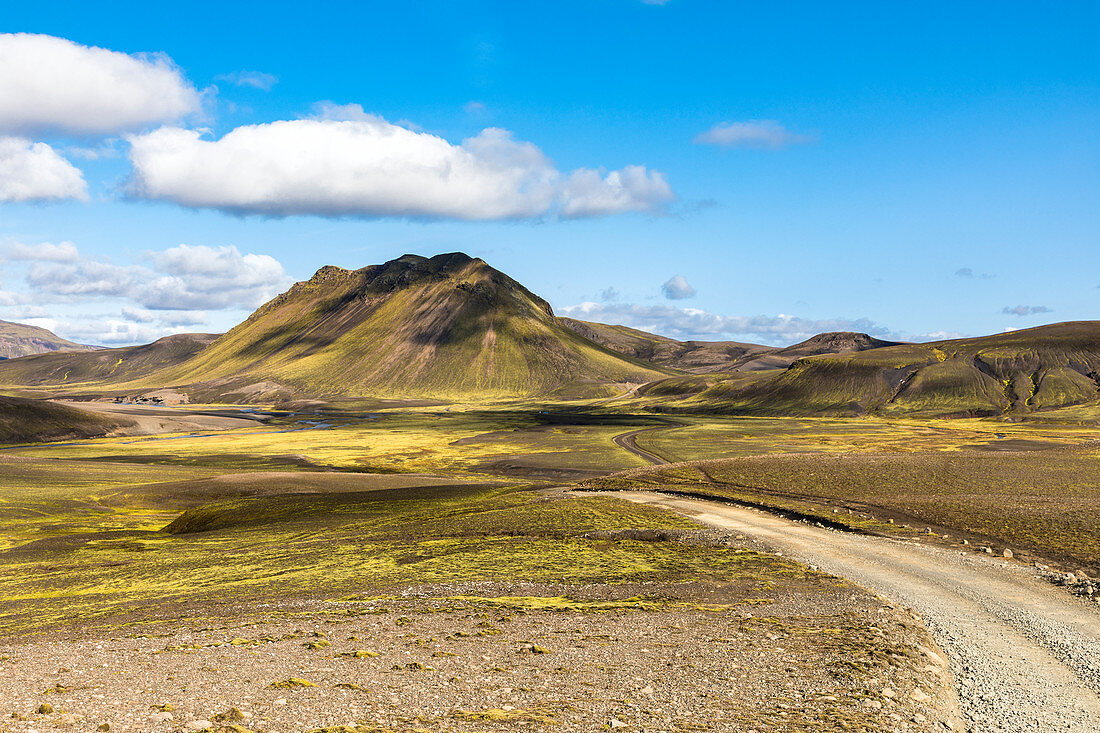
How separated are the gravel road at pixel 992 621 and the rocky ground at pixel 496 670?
121 centimetres

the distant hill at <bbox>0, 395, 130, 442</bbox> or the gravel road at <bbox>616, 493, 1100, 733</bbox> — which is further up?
the gravel road at <bbox>616, 493, 1100, 733</bbox>

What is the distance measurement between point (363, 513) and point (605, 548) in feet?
97.0

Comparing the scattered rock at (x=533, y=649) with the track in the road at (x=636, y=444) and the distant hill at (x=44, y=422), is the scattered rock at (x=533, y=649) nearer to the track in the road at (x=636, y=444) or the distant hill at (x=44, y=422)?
the track in the road at (x=636, y=444)

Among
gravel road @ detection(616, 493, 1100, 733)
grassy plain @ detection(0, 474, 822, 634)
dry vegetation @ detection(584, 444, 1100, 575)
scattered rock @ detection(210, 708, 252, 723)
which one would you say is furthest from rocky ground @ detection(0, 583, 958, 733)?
dry vegetation @ detection(584, 444, 1100, 575)

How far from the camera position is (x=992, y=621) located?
26734 mm

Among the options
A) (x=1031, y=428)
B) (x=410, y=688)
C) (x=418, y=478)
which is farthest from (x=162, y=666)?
(x=1031, y=428)

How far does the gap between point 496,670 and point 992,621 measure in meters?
20.5

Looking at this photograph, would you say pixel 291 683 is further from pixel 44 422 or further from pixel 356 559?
pixel 44 422

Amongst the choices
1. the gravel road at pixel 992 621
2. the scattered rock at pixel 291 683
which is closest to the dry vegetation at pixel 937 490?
the gravel road at pixel 992 621

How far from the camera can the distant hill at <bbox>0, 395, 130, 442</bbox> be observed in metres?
174

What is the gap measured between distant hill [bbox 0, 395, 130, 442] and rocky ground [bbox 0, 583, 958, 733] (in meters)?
189

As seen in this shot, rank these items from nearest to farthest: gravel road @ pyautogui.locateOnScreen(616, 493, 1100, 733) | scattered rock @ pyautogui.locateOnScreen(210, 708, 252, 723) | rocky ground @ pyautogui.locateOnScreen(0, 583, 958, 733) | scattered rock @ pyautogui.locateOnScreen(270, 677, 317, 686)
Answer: scattered rock @ pyautogui.locateOnScreen(210, 708, 252, 723) < rocky ground @ pyautogui.locateOnScreen(0, 583, 958, 733) < gravel road @ pyautogui.locateOnScreen(616, 493, 1100, 733) < scattered rock @ pyautogui.locateOnScreen(270, 677, 317, 686)

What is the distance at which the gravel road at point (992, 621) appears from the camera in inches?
744

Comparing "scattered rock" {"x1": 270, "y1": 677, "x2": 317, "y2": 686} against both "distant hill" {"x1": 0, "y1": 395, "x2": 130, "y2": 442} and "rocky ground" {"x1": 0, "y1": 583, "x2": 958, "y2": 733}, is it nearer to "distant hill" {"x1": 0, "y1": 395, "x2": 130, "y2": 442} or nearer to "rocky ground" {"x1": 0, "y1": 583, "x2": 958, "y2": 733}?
"rocky ground" {"x1": 0, "y1": 583, "x2": 958, "y2": 733}
